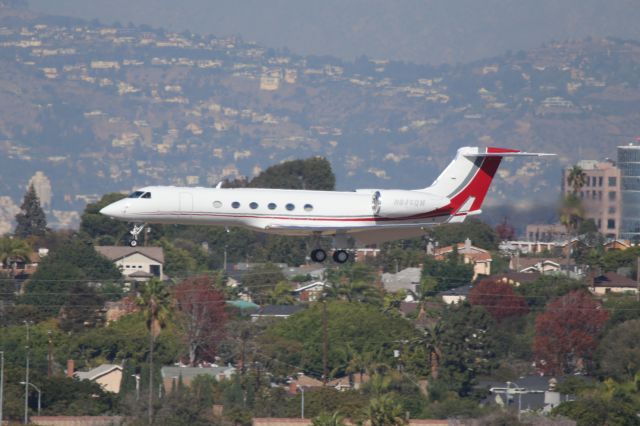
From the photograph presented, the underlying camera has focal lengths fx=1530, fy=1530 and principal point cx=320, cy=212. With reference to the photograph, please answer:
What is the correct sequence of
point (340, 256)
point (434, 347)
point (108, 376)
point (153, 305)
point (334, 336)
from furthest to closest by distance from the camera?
point (334, 336)
point (434, 347)
point (108, 376)
point (153, 305)
point (340, 256)

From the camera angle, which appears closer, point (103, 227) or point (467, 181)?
point (467, 181)

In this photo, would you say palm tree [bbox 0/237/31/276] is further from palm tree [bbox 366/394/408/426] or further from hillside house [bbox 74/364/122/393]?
palm tree [bbox 366/394/408/426]

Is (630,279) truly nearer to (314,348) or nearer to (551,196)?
(314,348)

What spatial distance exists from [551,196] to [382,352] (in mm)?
31496

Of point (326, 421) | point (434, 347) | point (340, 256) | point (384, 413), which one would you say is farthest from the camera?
point (434, 347)

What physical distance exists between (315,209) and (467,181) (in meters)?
6.27

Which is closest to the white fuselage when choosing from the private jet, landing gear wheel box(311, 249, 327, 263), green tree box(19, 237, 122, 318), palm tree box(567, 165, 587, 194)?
the private jet

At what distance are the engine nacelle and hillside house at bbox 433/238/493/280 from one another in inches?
3642

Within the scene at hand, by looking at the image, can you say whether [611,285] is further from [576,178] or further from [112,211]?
[112,211]

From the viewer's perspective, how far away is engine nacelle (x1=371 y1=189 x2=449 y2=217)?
54.2m

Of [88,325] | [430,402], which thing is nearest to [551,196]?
[430,402]

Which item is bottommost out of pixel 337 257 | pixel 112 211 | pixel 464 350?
pixel 464 350

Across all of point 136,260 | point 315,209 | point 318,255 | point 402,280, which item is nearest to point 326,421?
point 318,255

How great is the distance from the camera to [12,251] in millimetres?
144375
